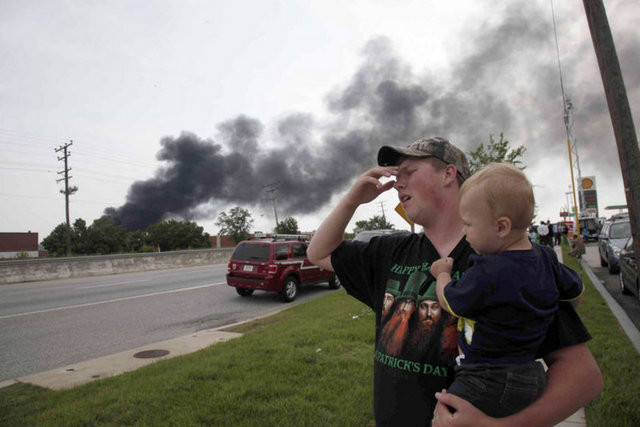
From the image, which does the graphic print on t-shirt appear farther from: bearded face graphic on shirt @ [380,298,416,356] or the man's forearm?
the man's forearm

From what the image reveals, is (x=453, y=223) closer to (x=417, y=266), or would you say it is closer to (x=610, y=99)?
(x=417, y=266)

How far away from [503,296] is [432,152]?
2.40 feet

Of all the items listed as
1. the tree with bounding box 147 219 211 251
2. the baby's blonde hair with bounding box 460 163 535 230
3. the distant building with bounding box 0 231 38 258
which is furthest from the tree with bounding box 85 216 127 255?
the baby's blonde hair with bounding box 460 163 535 230

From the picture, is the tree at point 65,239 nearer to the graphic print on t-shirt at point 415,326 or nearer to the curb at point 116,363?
the curb at point 116,363

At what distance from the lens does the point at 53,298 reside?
13070 millimetres

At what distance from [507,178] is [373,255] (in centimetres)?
80

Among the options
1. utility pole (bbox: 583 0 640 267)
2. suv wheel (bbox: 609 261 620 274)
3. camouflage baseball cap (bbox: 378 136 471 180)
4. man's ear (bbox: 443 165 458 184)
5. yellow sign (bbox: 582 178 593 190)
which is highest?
yellow sign (bbox: 582 178 593 190)

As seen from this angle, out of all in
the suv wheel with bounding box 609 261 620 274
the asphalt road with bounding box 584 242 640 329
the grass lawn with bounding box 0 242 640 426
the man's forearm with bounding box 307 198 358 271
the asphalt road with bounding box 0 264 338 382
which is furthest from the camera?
the suv wheel with bounding box 609 261 620 274

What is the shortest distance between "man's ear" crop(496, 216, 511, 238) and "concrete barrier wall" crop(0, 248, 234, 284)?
76.6 ft

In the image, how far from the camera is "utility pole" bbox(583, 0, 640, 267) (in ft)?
11.0

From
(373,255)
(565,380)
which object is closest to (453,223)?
(373,255)

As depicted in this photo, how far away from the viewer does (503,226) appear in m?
1.36

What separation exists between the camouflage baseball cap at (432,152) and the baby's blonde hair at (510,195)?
16.4 inches

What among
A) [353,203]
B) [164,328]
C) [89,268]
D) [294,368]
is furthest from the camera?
[89,268]
